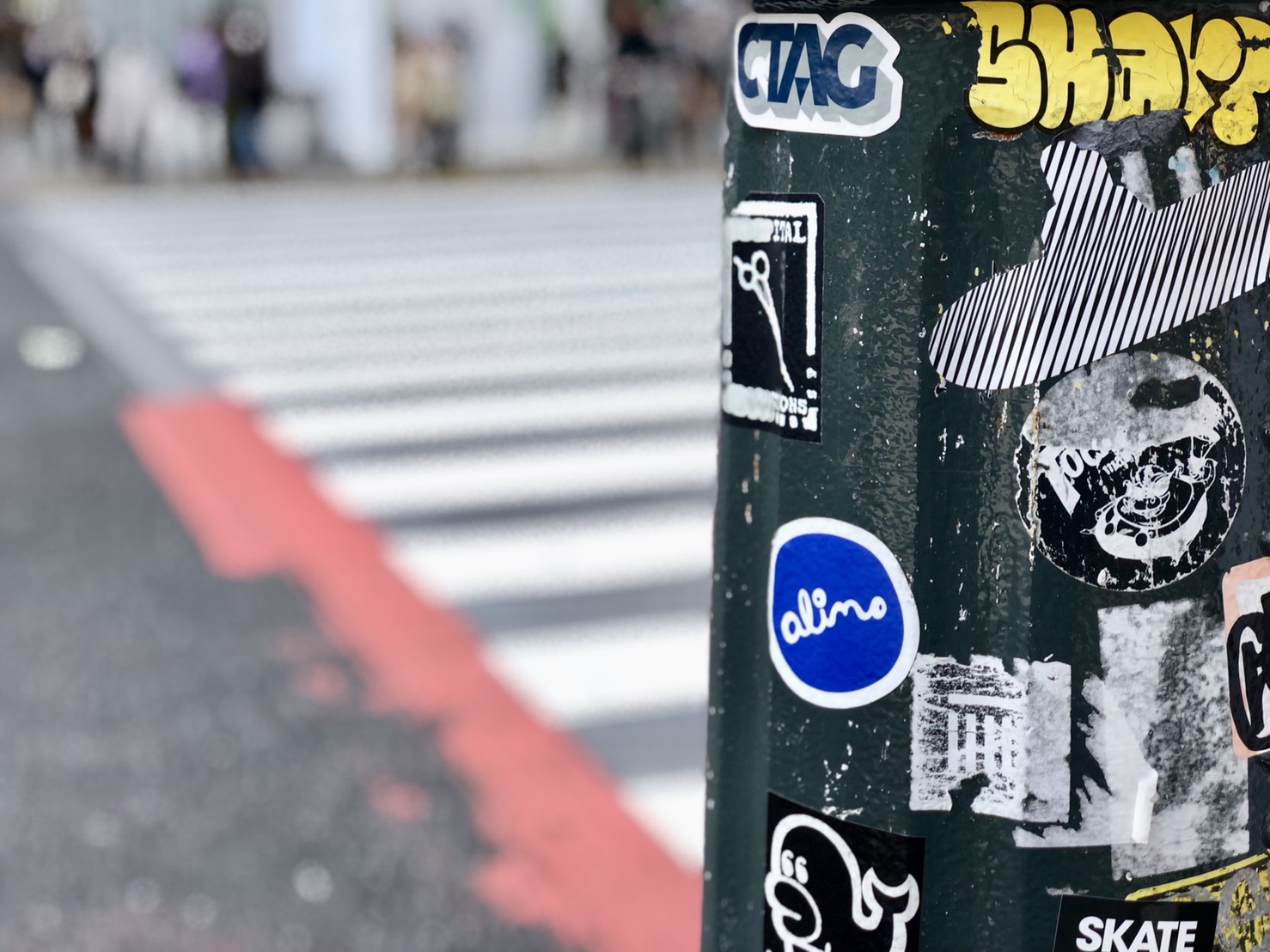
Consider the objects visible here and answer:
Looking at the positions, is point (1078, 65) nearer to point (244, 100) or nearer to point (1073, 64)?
point (1073, 64)

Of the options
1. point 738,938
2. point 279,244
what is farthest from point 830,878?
point 279,244

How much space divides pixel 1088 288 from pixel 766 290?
263 mm

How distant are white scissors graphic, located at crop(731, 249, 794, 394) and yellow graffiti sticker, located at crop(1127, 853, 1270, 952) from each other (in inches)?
20.5

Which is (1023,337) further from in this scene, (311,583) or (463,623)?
(311,583)

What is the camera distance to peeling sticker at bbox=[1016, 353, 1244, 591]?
120cm

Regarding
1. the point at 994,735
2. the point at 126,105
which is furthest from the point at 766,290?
the point at 126,105

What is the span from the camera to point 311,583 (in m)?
5.35

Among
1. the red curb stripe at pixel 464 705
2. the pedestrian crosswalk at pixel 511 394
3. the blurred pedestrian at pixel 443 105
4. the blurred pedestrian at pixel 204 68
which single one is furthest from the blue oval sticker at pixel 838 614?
the blurred pedestrian at pixel 443 105

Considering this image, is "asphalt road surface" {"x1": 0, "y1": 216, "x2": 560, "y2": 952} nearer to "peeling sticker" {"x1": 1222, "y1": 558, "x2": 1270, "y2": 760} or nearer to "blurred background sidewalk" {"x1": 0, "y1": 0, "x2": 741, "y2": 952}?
"blurred background sidewalk" {"x1": 0, "y1": 0, "x2": 741, "y2": 952}

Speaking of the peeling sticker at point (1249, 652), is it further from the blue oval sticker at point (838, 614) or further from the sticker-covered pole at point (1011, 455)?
the blue oval sticker at point (838, 614)

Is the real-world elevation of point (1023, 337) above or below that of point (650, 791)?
above

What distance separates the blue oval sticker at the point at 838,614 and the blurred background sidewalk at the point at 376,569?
1182mm

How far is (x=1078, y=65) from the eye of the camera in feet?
3.77

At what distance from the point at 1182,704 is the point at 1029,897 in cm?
20
